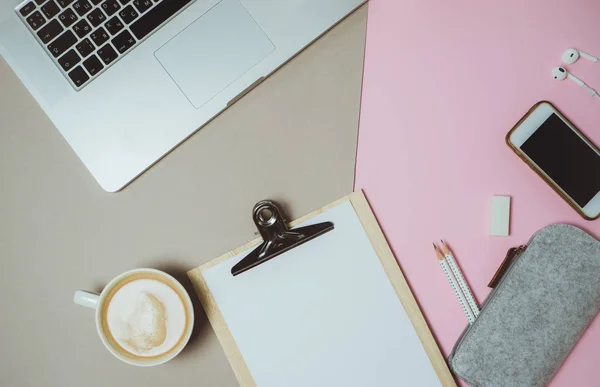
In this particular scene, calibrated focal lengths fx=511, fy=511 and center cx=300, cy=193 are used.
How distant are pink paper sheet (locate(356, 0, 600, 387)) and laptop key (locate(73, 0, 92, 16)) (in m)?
0.36

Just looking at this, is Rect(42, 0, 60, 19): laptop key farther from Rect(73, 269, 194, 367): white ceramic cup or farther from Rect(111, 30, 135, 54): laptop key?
Rect(73, 269, 194, 367): white ceramic cup

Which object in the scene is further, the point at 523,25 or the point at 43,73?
the point at 523,25

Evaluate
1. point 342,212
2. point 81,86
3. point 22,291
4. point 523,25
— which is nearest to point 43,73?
point 81,86

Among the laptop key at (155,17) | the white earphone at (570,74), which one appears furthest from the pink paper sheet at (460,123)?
the laptop key at (155,17)

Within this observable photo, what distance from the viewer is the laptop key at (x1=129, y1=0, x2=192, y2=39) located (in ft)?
2.08

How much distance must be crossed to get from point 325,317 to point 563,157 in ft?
1.29

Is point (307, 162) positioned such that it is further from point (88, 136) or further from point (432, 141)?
point (88, 136)

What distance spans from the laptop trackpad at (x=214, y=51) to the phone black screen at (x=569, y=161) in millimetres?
386

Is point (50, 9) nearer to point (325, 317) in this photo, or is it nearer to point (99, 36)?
point (99, 36)

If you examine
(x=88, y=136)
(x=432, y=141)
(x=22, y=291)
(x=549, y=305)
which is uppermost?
(x=88, y=136)

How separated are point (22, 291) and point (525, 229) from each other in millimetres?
680

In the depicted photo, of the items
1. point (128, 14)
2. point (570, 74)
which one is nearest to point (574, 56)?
point (570, 74)

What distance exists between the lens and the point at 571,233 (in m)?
0.69

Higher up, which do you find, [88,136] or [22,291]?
[88,136]
